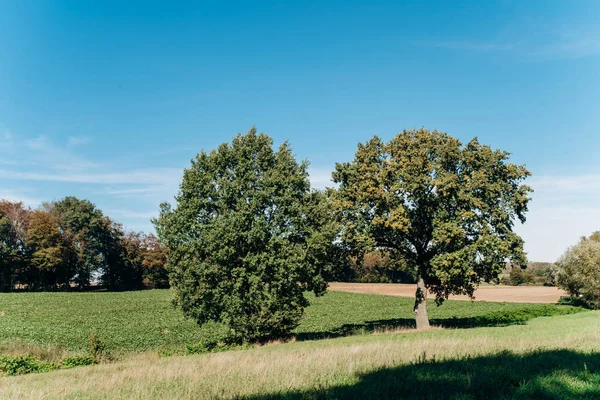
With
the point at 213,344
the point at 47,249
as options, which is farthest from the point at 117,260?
the point at 213,344

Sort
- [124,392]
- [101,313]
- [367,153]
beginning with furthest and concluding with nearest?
[101,313], [367,153], [124,392]

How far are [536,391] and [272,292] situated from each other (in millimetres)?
20463

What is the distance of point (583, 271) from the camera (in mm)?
57469

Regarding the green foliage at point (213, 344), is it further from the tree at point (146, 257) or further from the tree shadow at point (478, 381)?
the tree at point (146, 257)

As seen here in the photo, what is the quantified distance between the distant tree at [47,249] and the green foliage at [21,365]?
8096 centimetres

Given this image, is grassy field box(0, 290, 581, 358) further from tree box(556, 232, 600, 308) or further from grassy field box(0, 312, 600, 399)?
grassy field box(0, 312, 600, 399)

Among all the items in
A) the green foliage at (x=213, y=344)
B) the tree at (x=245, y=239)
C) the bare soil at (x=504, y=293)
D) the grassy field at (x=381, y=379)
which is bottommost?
the bare soil at (x=504, y=293)

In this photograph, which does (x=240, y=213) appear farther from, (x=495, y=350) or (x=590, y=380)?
(x=590, y=380)

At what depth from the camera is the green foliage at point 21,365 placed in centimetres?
1973

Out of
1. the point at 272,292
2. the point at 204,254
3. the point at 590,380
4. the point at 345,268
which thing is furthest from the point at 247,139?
the point at 590,380

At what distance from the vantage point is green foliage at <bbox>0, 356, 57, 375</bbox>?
64.7ft

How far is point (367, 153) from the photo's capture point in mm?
32594

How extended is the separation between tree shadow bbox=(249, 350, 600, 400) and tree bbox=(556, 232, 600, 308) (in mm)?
55130

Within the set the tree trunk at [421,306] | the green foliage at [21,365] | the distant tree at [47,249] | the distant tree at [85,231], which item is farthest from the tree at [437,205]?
the distant tree at [85,231]
